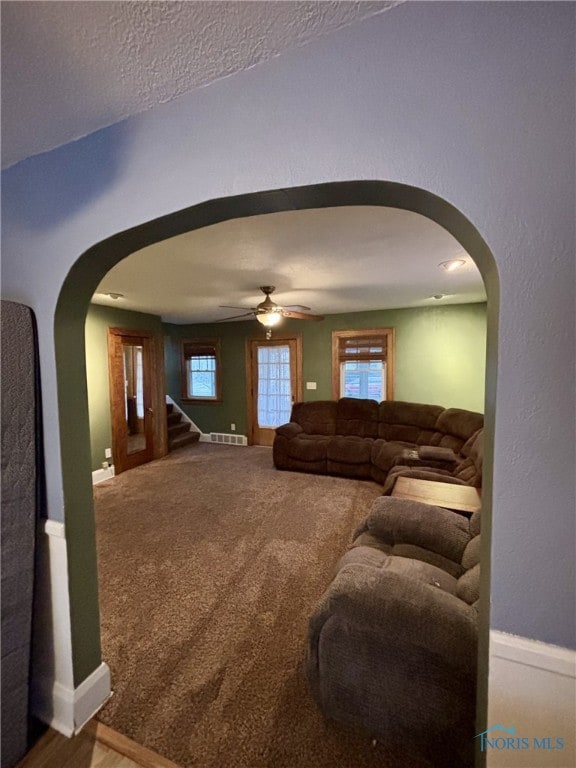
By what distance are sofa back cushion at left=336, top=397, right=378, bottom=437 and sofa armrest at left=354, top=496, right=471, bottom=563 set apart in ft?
8.87

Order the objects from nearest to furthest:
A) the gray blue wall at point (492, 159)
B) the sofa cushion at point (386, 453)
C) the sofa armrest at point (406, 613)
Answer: the gray blue wall at point (492, 159)
the sofa armrest at point (406, 613)
the sofa cushion at point (386, 453)

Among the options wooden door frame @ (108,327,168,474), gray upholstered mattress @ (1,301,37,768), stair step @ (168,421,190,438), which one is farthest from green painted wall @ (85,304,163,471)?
gray upholstered mattress @ (1,301,37,768)

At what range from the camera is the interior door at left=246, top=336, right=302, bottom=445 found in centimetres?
593

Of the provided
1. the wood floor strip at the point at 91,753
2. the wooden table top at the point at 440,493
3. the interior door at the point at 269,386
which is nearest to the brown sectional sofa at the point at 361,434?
the interior door at the point at 269,386

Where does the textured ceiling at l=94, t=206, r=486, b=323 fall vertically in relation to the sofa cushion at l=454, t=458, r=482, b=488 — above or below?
above

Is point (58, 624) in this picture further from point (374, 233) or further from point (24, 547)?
point (374, 233)

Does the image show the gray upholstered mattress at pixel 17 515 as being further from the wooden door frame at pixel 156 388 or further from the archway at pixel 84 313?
the wooden door frame at pixel 156 388

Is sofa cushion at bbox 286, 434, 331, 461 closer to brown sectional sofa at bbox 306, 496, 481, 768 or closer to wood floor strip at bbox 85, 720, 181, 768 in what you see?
brown sectional sofa at bbox 306, 496, 481, 768

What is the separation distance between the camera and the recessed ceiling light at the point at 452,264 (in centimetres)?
272

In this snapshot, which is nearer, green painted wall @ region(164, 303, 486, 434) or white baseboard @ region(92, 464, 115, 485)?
white baseboard @ region(92, 464, 115, 485)

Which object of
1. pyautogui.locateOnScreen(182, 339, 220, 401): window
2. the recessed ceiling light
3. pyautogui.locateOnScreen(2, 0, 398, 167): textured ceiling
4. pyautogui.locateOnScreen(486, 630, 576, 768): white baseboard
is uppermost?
the recessed ceiling light

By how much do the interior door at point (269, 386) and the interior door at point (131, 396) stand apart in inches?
70.9

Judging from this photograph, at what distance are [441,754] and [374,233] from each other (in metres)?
2.61

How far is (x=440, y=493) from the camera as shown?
8.18 ft
